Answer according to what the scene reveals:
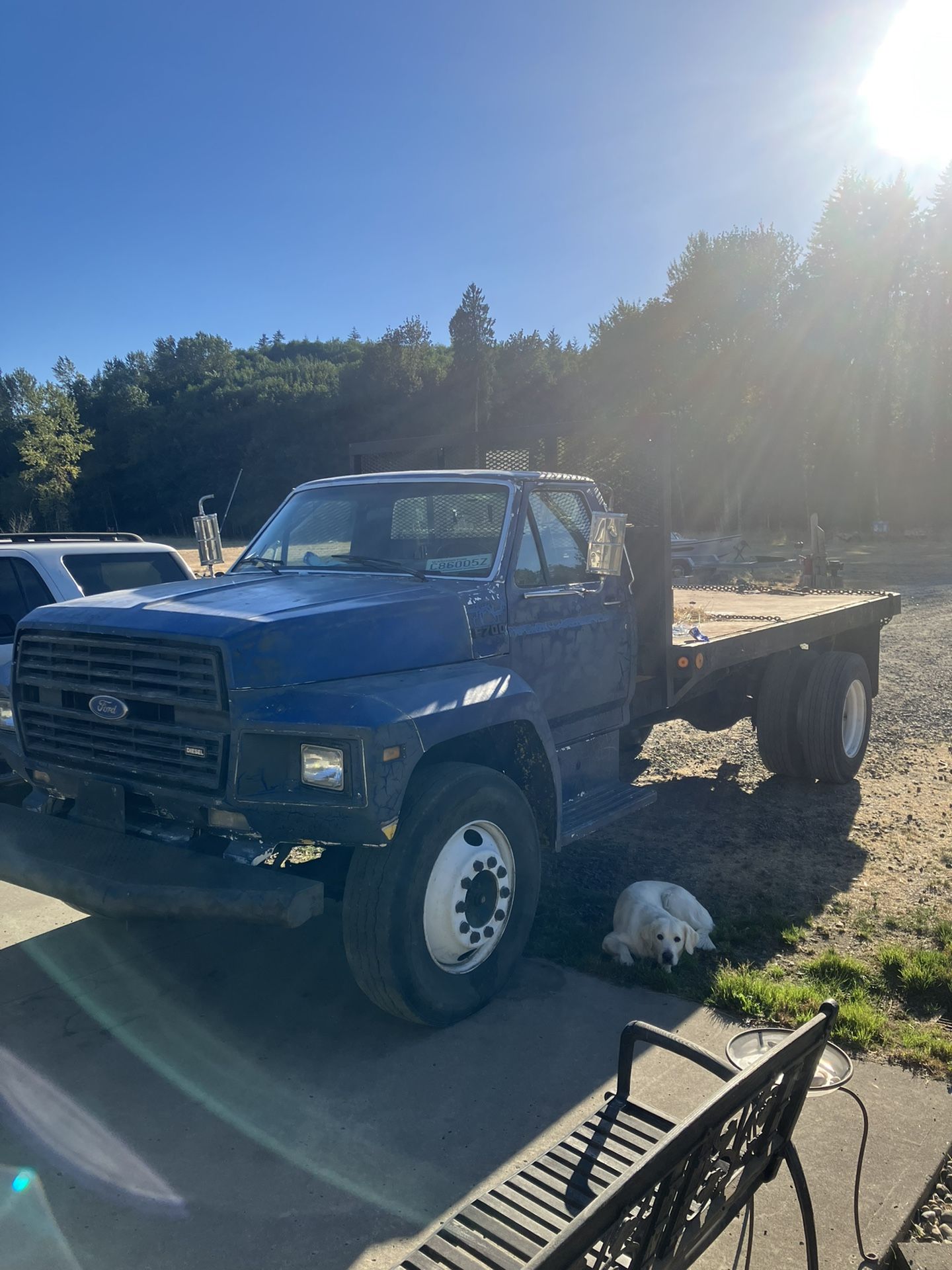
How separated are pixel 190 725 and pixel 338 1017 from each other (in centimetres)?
140

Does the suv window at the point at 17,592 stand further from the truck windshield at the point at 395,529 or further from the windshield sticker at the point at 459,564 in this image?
the windshield sticker at the point at 459,564

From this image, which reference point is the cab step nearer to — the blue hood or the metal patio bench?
the blue hood

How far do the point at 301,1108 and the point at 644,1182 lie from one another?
78.3 inches

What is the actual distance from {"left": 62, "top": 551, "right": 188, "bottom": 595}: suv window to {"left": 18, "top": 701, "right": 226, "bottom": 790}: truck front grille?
2946 millimetres

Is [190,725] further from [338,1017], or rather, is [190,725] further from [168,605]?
[338,1017]

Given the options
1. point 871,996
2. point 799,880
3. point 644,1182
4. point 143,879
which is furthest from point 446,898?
point 799,880

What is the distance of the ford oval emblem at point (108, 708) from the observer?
3832mm

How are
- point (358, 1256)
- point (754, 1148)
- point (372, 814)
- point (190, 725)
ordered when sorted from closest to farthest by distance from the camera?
point (754, 1148), point (358, 1256), point (372, 814), point (190, 725)

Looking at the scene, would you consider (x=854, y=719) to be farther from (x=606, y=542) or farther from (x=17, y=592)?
(x=17, y=592)

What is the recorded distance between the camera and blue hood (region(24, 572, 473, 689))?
11.9 ft

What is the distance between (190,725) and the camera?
3.64m

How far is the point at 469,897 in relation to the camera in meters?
3.89

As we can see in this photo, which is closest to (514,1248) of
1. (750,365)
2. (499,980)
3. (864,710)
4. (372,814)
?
(372,814)

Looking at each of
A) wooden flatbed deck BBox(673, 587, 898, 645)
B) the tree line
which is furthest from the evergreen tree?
wooden flatbed deck BBox(673, 587, 898, 645)
